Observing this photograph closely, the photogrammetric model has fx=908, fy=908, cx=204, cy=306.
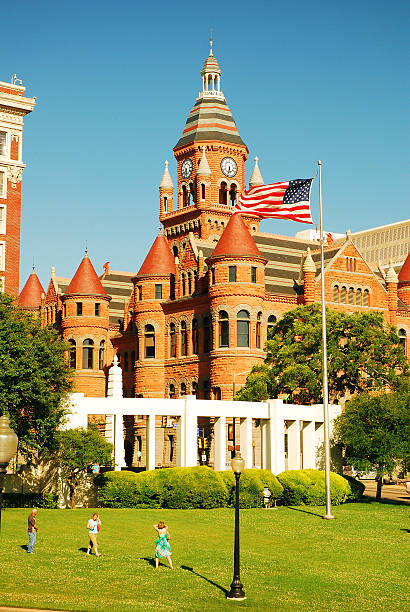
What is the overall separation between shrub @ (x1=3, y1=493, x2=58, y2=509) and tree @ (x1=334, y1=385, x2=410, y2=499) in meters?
17.3

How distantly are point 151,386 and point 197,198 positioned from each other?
73.7ft

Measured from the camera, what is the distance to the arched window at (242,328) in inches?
2864

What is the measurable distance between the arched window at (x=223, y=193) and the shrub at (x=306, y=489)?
50835 millimetres

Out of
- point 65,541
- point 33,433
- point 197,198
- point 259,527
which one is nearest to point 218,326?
point 197,198

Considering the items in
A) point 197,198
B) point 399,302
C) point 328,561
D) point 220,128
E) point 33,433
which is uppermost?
point 220,128

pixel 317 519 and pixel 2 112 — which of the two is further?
pixel 2 112

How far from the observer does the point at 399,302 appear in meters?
86.8

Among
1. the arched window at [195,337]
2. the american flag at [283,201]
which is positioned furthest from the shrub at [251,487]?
the arched window at [195,337]

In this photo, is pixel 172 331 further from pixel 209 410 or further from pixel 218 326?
pixel 209 410

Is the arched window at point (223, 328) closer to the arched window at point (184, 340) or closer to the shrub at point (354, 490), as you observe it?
the arched window at point (184, 340)

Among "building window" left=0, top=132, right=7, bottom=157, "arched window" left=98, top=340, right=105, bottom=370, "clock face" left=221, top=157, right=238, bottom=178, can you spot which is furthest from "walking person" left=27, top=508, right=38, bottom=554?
"clock face" left=221, top=157, right=238, bottom=178

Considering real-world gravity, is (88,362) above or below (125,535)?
above

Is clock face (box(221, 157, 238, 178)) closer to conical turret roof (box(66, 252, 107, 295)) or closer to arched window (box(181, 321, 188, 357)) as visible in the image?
conical turret roof (box(66, 252, 107, 295))

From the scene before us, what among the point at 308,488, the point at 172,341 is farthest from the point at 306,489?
the point at 172,341
